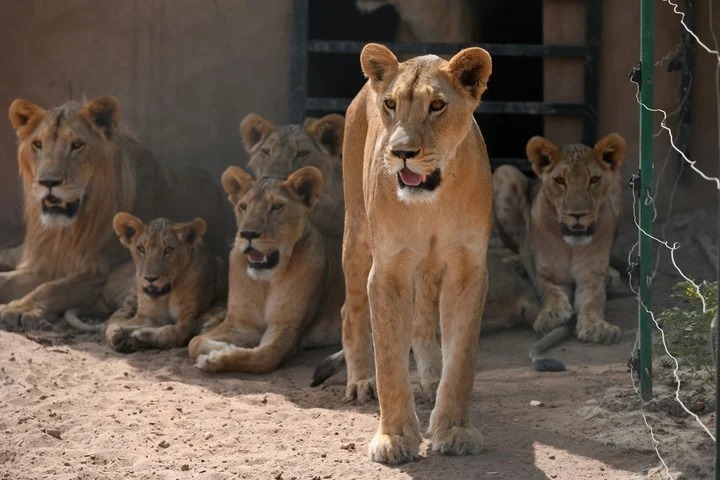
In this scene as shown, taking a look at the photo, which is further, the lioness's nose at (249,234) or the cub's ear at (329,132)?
the cub's ear at (329,132)

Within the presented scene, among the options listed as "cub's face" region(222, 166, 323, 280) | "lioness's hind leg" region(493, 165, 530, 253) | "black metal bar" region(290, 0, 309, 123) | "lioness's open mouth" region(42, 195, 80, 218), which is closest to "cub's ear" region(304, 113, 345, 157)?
"black metal bar" region(290, 0, 309, 123)

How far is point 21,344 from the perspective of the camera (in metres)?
7.10

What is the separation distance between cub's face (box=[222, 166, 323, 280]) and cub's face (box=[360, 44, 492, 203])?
2.07m

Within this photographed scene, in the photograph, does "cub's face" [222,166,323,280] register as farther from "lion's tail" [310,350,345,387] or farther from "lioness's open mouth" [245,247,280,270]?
"lion's tail" [310,350,345,387]

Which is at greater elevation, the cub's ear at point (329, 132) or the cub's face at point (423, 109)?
the cub's face at point (423, 109)

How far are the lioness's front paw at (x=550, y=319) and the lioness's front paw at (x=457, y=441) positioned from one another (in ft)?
7.70

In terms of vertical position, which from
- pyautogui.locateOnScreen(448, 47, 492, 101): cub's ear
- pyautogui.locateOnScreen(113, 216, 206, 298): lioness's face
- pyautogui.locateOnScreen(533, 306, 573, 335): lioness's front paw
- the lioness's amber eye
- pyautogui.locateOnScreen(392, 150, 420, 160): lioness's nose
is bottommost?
pyautogui.locateOnScreen(533, 306, 573, 335): lioness's front paw

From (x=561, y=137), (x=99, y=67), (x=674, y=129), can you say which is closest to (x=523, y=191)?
(x=561, y=137)

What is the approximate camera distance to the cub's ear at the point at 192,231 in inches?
303

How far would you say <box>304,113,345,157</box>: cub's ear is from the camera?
807 cm

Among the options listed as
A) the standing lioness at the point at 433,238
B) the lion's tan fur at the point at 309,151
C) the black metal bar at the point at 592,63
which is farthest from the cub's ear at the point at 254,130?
the standing lioness at the point at 433,238

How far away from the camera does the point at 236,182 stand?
7.41 m

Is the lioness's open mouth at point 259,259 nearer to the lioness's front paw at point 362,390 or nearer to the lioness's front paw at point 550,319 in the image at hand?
the lioness's front paw at point 362,390

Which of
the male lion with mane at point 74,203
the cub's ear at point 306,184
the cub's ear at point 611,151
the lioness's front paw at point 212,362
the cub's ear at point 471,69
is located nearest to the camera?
the cub's ear at point 471,69
